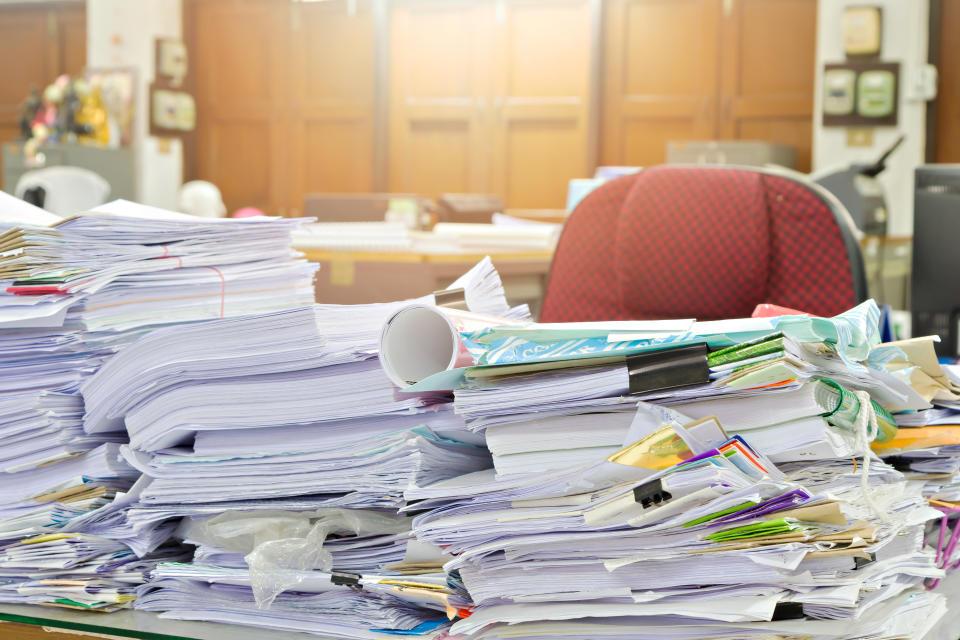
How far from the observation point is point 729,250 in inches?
67.4

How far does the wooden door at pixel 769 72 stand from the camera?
6.34 metres

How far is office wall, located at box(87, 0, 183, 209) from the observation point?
7.49 m

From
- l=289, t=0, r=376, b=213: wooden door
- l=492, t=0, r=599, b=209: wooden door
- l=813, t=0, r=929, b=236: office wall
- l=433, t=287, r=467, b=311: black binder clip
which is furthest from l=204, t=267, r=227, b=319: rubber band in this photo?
l=289, t=0, r=376, b=213: wooden door

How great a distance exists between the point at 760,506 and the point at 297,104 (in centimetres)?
739

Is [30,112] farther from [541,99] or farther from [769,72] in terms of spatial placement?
[769,72]

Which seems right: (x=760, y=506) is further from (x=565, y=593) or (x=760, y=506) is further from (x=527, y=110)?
(x=527, y=110)

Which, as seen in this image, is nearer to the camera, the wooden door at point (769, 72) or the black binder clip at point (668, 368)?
the black binder clip at point (668, 368)

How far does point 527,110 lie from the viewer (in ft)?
22.9

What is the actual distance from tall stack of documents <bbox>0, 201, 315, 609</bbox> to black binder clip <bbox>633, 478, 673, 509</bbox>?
1.09ft

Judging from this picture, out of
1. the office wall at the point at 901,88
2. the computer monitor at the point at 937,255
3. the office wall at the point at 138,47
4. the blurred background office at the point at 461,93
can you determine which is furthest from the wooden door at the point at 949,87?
the office wall at the point at 138,47

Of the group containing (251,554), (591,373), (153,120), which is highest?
(153,120)

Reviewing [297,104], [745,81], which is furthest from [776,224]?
[297,104]

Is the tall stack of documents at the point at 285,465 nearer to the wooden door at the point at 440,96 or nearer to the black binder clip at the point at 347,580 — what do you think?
the black binder clip at the point at 347,580

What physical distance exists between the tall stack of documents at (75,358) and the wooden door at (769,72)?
603 centimetres
